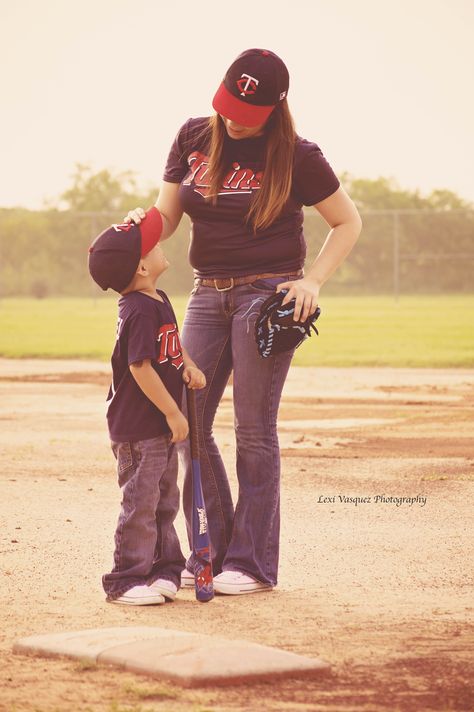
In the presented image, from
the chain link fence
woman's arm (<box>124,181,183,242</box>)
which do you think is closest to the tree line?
the chain link fence

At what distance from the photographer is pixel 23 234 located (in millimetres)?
38938

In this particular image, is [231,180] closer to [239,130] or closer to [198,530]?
[239,130]

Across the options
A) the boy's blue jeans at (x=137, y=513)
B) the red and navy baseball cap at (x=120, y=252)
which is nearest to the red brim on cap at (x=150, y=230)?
the red and navy baseball cap at (x=120, y=252)

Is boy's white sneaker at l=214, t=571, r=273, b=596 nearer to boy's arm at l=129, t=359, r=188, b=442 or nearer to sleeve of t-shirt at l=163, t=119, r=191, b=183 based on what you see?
boy's arm at l=129, t=359, r=188, b=442

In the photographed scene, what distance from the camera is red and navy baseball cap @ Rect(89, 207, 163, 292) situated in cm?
478

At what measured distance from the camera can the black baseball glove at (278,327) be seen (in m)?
4.76

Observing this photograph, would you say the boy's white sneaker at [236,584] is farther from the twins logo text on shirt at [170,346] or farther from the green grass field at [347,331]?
the green grass field at [347,331]

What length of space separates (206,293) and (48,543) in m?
1.61

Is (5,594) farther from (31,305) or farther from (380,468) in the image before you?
(31,305)

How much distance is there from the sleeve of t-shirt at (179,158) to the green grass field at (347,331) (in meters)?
11.5

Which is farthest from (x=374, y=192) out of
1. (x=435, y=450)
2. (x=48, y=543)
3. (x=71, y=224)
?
(x=48, y=543)

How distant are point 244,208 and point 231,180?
0.40ft

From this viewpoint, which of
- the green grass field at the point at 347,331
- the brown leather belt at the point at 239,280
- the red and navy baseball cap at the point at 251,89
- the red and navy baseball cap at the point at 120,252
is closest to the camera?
the red and navy baseball cap at the point at 251,89

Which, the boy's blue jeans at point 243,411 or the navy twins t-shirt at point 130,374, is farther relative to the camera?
the boy's blue jeans at point 243,411
